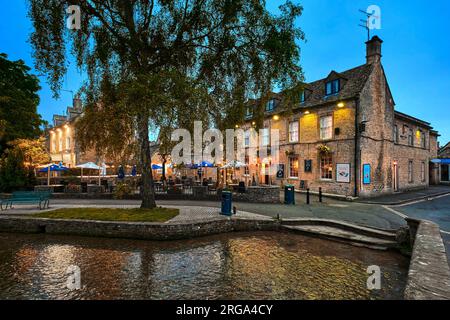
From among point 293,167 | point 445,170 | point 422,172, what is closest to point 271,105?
point 293,167

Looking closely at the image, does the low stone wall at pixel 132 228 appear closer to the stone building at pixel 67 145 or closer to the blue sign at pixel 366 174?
the blue sign at pixel 366 174

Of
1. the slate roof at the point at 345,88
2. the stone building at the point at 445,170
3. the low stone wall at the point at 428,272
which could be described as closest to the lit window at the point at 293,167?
the slate roof at the point at 345,88

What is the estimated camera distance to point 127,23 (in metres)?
10.1

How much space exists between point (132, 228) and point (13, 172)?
16617 mm

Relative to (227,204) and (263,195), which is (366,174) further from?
(227,204)

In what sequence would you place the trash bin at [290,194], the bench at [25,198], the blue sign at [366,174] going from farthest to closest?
the blue sign at [366,174], the trash bin at [290,194], the bench at [25,198]

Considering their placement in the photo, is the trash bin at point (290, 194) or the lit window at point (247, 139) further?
the lit window at point (247, 139)

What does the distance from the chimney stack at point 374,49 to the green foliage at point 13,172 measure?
98.1ft

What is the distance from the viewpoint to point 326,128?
18.5 meters

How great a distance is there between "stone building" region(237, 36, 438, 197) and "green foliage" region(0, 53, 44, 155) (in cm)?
2089

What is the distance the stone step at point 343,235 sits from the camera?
7.26 meters

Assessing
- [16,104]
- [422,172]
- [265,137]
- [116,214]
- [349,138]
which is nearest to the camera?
[116,214]
